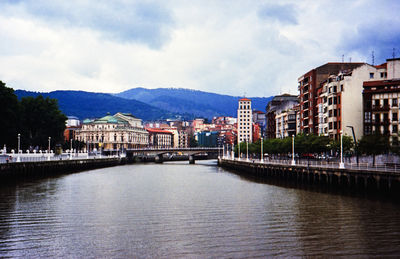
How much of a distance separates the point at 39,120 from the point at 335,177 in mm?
83729

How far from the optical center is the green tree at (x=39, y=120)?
12225cm

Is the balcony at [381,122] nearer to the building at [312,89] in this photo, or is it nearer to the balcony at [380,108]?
the balcony at [380,108]

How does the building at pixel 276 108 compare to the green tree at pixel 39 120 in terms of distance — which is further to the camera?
the building at pixel 276 108

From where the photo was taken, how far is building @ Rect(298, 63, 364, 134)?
383 ft

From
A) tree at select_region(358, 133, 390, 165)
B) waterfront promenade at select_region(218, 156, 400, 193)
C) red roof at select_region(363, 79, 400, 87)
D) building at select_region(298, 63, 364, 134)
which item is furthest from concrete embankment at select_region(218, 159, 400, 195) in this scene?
building at select_region(298, 63, 364, 134)

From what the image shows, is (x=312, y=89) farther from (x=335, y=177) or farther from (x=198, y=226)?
(x=198, y=226)

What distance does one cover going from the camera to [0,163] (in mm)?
73250

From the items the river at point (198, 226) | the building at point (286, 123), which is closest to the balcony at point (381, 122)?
the river at point (198, 226)

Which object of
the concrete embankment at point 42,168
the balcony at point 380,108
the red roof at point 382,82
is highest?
the red roof at point 382,82

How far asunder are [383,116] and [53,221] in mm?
69488

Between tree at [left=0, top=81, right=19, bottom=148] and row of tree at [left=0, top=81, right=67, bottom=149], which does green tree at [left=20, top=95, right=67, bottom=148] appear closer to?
row of tree at [left=0, top=81, right=67, bottom=149]

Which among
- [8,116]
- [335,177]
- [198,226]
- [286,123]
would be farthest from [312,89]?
[198,226]

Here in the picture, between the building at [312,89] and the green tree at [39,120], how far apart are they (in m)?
61.9

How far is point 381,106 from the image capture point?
89500 millimetres
